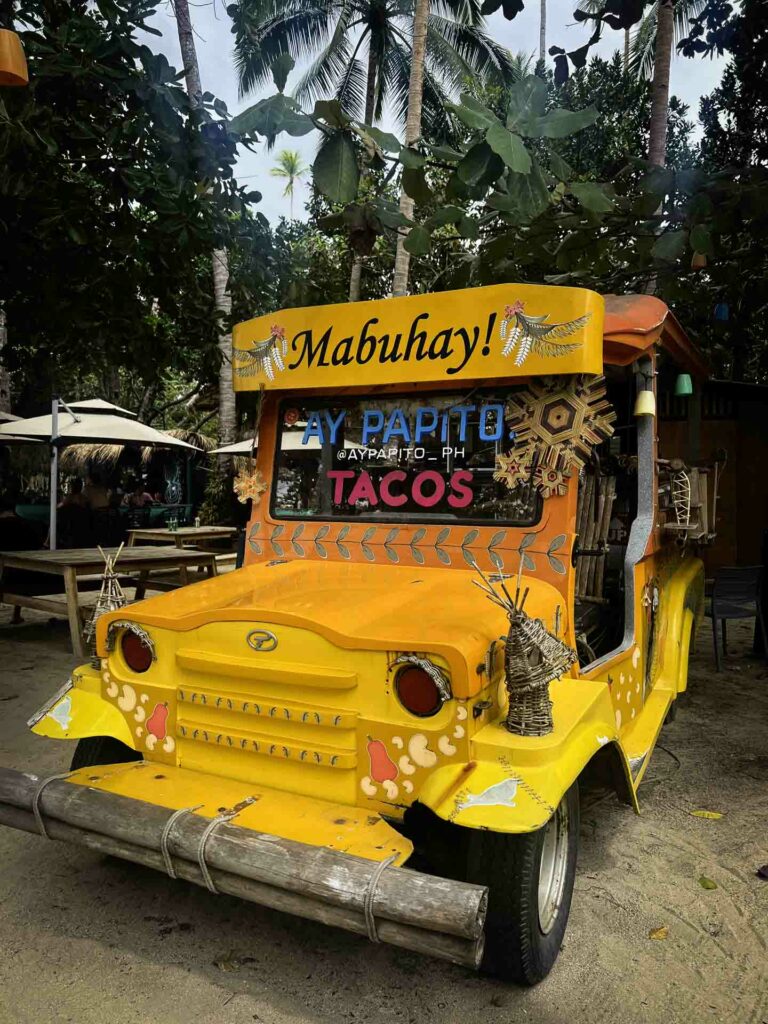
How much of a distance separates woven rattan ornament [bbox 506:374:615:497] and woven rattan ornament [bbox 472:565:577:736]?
957 mm

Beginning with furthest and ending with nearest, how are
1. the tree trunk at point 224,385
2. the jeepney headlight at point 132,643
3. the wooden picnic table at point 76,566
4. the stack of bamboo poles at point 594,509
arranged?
the tree trunk at point 224,385 < the wooden picnic table at point 76,566 < the stack of bamboo poles at point 594,509 < the jeepney headlight at point 132,643

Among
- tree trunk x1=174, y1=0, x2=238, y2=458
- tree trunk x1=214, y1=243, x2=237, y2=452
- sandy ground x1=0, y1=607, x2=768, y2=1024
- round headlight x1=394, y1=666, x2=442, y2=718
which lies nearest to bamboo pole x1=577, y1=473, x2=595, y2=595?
sandy ground x1=0, y1=607, x2=768, y2=1024

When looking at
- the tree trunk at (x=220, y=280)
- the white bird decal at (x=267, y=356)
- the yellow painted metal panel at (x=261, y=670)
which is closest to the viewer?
the yellow painted metal panel at (x=261, y=670)

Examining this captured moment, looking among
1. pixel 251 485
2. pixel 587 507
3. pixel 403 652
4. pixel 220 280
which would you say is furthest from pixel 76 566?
pixel 220 280

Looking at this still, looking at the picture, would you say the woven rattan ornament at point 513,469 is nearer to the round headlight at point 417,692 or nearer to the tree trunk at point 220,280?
the round headlight at point 417,692

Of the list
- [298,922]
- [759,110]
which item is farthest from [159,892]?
[759,110]

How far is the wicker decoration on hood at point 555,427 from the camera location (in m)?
3.16

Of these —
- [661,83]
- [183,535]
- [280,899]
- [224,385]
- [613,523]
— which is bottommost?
[280,899]

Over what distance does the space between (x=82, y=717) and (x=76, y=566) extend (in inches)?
173

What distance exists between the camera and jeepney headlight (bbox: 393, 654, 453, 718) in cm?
242

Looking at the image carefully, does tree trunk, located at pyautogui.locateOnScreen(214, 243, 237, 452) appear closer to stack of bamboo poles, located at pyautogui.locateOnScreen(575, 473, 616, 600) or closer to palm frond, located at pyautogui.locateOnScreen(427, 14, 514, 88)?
stack of bamboo poles, located at pyautogui.locateOnScreen(575, 473, 616, 600)

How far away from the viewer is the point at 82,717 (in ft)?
9.82

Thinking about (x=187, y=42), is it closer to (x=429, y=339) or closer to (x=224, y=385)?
(x=224, y=385)

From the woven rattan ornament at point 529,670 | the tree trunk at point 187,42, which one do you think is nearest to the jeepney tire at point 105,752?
the woven rattan ornament at point 529,670
